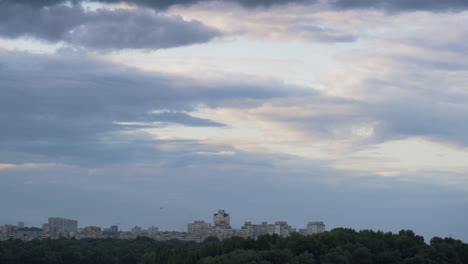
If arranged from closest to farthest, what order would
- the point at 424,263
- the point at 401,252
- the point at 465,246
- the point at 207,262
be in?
the point at 207,262 < the point at 424,263 < the point at 401,252 < the point at 465,246

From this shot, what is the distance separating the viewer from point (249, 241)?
273 ft

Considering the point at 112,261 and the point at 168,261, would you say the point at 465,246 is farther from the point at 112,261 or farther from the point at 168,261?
the point at 112,261

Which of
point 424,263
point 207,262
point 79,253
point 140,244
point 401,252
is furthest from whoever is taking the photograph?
point 140,244

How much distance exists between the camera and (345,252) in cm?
7619

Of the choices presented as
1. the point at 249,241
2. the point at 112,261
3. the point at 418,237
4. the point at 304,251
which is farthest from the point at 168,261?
the point at 112,261

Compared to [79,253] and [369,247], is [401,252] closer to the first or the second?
[369,247]

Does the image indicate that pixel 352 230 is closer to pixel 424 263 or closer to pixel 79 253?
pixel 424 263

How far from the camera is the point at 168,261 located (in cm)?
8019

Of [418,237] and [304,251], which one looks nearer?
[304,251]

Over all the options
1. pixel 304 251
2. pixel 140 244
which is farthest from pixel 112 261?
pixel 304 251

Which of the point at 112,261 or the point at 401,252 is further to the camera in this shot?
the point at 112,261

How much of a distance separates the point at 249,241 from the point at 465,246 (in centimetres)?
2667

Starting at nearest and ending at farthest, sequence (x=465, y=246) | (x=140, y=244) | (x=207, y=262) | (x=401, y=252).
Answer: (x=207, y=262)
(x=401, y=252)
(x=465, y=246)
(x=140, y=244)

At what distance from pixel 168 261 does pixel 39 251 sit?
166 feet
